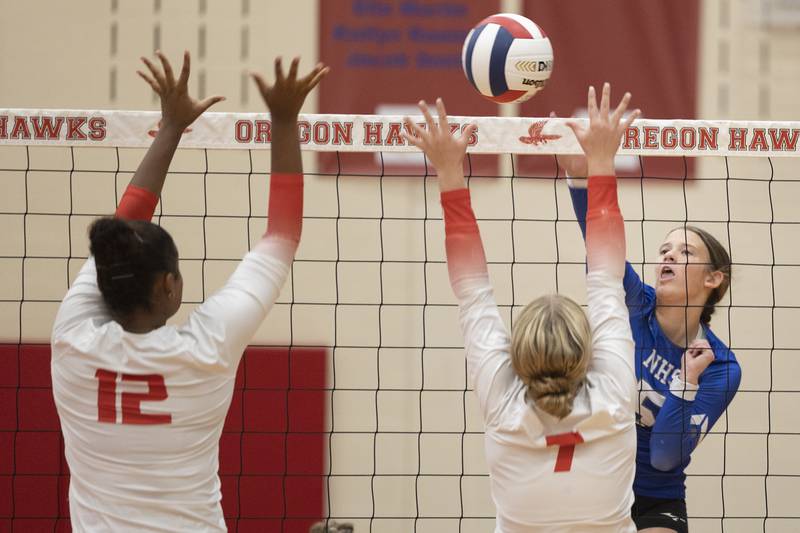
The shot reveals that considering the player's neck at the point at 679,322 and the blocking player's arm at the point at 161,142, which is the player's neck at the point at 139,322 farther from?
the player's neck at the point at 679,322

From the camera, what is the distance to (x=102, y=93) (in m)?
7.12

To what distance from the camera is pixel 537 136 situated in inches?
164

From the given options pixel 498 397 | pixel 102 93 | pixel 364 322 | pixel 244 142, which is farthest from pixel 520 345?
pixel 102 93

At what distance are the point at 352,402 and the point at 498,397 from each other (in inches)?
185

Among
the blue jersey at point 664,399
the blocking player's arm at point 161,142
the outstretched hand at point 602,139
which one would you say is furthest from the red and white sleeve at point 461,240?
the blue jersey at point 664,399

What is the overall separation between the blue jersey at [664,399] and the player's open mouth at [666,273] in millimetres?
70

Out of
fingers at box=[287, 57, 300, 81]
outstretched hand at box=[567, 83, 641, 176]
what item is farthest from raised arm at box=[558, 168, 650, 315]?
fingers at box=[287, 57, 300, 81]

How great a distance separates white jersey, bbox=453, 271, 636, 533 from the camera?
250 centimetres

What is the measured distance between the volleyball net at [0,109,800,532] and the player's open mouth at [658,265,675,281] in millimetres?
2568

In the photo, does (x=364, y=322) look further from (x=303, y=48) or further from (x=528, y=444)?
(x=528, y=444)

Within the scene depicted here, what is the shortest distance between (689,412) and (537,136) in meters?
1.19

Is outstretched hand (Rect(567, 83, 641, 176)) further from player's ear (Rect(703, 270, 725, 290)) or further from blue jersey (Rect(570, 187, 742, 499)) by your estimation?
player's ear (Rect(703, 270, 725, 290))

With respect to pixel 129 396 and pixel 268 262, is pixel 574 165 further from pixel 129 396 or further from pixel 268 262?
pixel 129 396

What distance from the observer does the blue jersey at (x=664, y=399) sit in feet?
12.8
